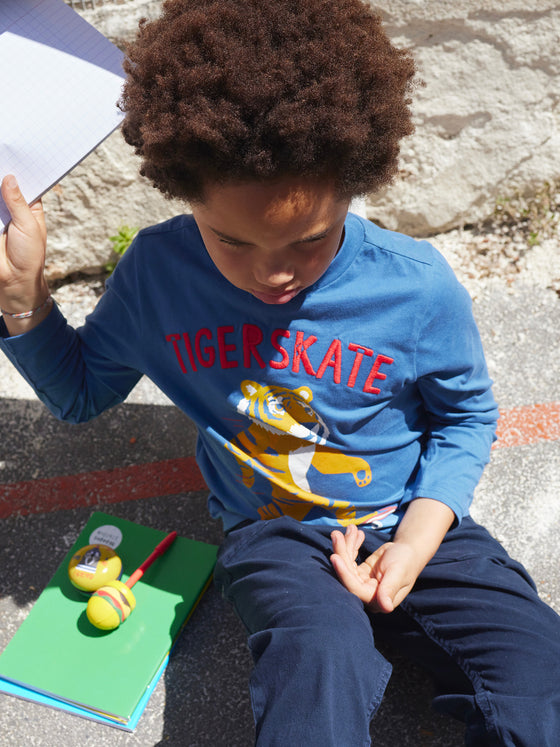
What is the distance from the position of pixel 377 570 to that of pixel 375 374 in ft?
1.17

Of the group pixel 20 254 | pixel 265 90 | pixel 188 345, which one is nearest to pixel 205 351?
pixel 188 345

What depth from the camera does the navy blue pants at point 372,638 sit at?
1129 millimetres

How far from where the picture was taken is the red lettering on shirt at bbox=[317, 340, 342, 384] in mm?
1263

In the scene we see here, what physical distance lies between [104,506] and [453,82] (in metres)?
1.50

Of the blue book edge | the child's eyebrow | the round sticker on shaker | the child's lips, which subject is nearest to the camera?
the child's eyebrow

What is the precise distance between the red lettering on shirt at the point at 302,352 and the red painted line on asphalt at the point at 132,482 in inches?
28.3

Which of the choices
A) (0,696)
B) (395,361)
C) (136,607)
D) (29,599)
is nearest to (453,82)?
(395,361)

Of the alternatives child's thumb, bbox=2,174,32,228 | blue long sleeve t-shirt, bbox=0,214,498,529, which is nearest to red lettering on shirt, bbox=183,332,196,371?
blue long sleeve t-shirt, bbox=0,214,498,529

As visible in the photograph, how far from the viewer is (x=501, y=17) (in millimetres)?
1925

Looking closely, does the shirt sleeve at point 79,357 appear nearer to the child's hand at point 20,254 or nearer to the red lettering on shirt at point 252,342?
the child's hand at point 20,254

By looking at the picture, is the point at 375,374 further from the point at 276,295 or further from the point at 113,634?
the point at 113,634

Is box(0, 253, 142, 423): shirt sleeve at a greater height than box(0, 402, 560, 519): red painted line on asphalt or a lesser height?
greater

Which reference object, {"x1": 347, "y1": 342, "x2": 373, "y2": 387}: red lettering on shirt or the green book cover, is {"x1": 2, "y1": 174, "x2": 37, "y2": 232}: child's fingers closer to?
{"x1": 347, "y1": 342, "x2": 373, "y2": 387}: red lettering on shirt

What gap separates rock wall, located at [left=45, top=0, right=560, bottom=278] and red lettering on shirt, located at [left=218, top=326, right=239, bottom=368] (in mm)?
937
